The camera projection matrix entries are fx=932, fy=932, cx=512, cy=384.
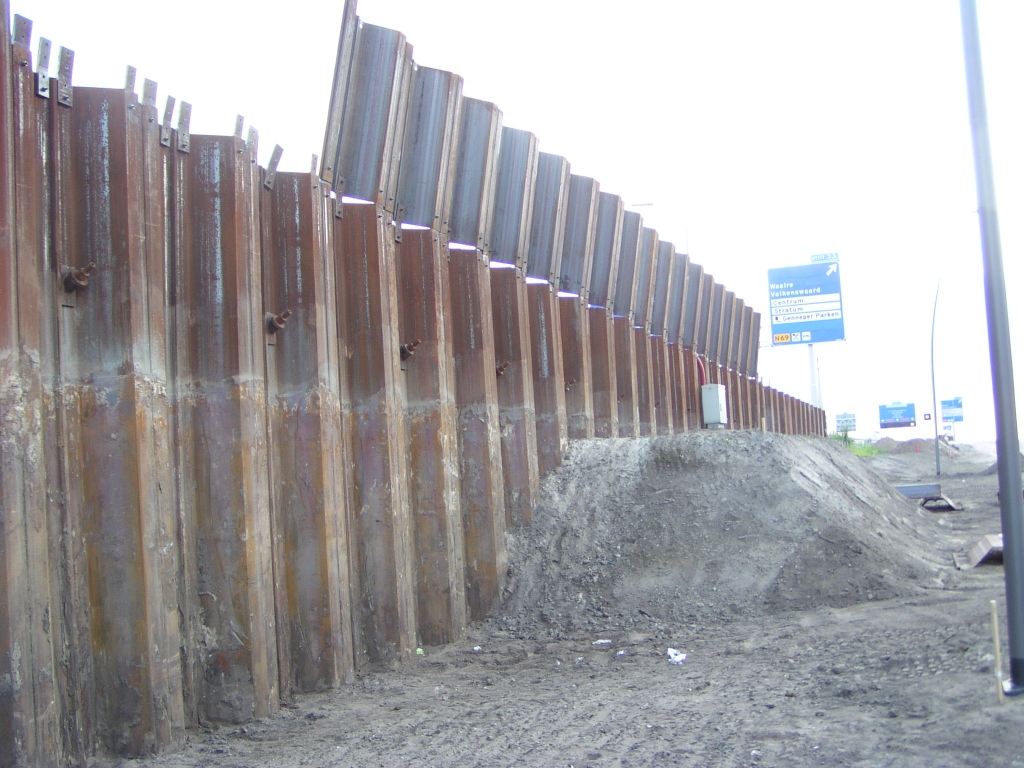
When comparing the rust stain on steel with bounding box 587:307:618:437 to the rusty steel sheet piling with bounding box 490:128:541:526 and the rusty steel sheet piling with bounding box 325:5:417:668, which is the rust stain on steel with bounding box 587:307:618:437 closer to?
the rusty steel sheet piling with bounding box 490:128:541:526

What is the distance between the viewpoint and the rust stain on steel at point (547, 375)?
13.3 meters

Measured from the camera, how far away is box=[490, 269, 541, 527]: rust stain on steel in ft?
39.3

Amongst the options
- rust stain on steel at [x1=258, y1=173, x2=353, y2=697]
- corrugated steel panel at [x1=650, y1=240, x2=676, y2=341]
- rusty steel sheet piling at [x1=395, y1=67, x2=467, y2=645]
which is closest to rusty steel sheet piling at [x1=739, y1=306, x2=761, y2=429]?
corrugated steel panel at [x1=650, y1=240, x2=676, y2=341]

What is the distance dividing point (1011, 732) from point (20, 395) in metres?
6.09

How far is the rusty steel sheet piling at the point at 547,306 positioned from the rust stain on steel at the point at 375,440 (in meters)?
3.87

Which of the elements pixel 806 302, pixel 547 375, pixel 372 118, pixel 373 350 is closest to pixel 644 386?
pixel 547 375

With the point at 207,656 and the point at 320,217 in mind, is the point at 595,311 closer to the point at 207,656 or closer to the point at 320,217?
the point at 320,217

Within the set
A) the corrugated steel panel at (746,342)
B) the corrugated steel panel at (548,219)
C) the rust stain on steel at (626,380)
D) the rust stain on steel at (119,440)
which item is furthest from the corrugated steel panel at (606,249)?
the corrugated steel panel at (746,342)

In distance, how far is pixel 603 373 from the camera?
635 inches

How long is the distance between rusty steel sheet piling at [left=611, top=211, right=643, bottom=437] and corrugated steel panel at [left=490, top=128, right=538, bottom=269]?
422 centimetres

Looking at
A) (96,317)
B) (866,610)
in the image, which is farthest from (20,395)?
(866,610)

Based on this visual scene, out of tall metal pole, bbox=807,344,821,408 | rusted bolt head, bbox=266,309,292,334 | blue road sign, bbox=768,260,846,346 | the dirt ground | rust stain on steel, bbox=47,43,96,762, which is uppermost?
blue road sign, bbox=768,260,846,346

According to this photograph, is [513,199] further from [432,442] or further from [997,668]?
[997,668]

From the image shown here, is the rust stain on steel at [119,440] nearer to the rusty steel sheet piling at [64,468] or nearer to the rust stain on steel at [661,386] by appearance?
the rusty steel sheet piling at [64,468]
